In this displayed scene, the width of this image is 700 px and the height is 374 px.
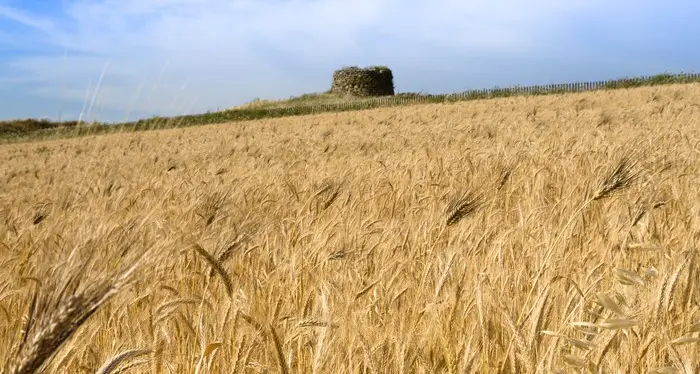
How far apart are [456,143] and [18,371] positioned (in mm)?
6669

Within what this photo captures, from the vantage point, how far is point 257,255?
2588 millimetres

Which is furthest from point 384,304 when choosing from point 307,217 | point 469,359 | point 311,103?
point 311,103

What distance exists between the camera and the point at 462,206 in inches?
106

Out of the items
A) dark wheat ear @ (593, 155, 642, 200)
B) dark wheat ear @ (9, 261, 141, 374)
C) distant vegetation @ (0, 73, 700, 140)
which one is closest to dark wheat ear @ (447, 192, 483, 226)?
dark wheat ear @ (593, 155, 642, 200)

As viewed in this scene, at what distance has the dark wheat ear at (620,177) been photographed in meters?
2.48

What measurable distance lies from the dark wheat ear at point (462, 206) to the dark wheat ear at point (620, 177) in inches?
17.9

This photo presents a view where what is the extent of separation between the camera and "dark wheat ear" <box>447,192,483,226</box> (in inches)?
105

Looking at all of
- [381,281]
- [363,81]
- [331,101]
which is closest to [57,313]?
[381,281]

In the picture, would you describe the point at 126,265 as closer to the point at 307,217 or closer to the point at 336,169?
the point at 307,217

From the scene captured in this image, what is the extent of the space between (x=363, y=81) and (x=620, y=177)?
41045 millimetres

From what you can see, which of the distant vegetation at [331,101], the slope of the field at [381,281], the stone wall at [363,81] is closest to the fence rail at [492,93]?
the distant vegetation at [331,101]

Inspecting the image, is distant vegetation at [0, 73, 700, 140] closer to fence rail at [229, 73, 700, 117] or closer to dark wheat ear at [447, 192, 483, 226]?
fence rail at [229, 73, 700, 117]

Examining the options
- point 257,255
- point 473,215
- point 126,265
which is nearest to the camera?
point 126,265

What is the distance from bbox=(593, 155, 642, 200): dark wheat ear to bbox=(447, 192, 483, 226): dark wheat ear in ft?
1.49
